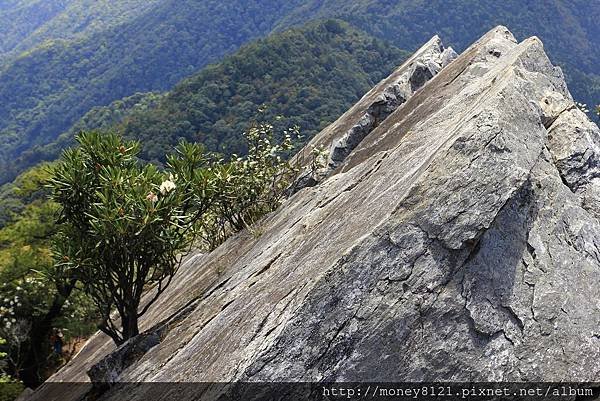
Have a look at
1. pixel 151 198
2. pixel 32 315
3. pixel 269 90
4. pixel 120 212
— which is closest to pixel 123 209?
pixel 120 212

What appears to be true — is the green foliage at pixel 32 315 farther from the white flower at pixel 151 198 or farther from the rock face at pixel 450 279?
the rock face at pixel 450 279

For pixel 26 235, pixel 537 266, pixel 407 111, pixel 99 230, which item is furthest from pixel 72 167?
pixel 26 235

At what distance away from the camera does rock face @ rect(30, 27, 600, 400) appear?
5914 millimetres

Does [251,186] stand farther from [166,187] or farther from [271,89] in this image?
[271,89]

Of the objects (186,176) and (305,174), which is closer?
(186,176)

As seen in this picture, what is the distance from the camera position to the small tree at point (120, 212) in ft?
26.7

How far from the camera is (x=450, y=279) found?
6.12 metres

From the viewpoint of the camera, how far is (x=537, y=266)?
6.38 m

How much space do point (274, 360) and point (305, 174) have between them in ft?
22.6

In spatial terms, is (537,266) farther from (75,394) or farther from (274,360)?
(75,394)

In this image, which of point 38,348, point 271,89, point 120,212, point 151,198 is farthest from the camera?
point 271,89

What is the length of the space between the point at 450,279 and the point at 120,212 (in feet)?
16.1

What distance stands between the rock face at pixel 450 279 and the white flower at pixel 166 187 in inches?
86.3

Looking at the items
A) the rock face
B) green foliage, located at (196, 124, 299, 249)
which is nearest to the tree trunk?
green foliage, located at (196, 124, 299, 249)
